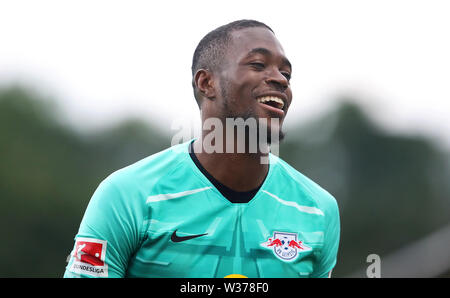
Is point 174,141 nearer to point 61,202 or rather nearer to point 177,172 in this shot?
point 177,172

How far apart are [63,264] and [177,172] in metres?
24.0

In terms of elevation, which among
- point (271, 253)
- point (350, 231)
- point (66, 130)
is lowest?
point (271, 253)

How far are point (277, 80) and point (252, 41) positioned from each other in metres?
0.41

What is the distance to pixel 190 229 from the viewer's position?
4039 millimetres

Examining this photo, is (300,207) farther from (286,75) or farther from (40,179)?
(40,179)

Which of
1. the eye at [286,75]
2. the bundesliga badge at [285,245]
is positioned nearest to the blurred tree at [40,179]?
the bundesliga badge at [285,245]

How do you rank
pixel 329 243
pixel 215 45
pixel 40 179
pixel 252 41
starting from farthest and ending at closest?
pixel 40 179 < pixel 215 45 < pixel 329 243 < pixel 252 41

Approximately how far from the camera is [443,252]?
2192 cm

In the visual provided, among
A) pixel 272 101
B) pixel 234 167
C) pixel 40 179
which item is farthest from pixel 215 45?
pixel 40 179

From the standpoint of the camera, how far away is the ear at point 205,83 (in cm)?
455

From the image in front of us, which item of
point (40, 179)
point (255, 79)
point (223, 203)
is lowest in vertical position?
point (223, 203)

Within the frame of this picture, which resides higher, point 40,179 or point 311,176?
point 311,176
